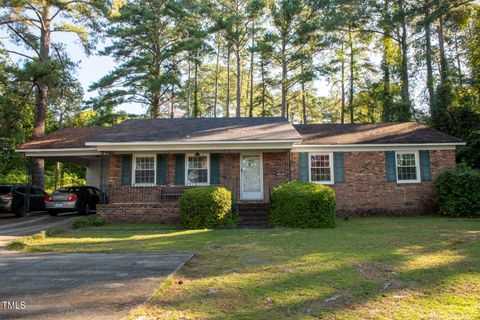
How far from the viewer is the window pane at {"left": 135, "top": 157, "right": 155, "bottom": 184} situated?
45.4 ft

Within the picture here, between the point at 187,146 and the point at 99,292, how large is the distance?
29.9ft

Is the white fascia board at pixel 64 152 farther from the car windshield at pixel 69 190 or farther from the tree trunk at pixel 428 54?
the tree trunk at pixel 428 54

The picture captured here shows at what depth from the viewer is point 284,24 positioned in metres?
27.6

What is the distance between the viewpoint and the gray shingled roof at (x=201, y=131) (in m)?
13.1

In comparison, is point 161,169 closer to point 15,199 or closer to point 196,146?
point 196,146

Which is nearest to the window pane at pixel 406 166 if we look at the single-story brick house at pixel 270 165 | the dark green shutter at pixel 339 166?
the single-story brick house at pixel 270 165

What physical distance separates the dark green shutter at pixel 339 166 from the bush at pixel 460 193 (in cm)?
377

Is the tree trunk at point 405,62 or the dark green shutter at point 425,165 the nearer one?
the dark green shutter at point 425,165

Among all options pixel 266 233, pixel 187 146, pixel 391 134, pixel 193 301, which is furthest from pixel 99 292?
pixel 391 134

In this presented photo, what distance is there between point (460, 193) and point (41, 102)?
21.3 metres

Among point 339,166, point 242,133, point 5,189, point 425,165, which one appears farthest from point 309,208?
point 5,189

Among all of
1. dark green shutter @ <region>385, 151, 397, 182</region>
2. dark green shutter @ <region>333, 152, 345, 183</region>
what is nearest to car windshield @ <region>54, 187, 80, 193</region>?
dark green shutter @ <region>333, 152, 345, 183</region>

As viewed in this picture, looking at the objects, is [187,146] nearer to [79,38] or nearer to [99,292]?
[99,292]

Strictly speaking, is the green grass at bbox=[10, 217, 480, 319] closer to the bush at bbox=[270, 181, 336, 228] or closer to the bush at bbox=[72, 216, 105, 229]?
the bush at bbox=[270, 181, 336, 228]
